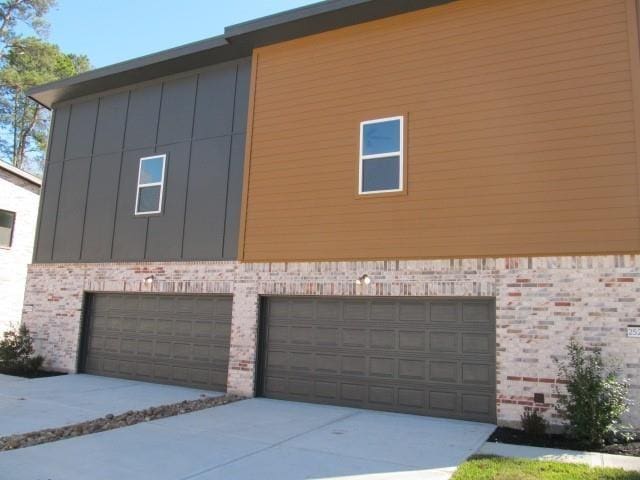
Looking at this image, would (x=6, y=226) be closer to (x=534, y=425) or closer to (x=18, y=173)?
(x=18, y=173)

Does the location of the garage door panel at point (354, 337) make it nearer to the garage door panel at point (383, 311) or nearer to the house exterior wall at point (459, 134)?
the garage door panel at point (383, 311)

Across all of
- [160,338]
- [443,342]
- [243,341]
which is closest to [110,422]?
[243,341]

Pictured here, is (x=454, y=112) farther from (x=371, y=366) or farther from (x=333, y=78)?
(x=371, y=366)

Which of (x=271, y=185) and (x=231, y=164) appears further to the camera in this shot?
(x=231, y=164)

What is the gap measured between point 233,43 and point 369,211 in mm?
4886

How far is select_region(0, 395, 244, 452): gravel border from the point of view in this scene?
682cm

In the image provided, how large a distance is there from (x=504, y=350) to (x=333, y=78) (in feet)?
19.4

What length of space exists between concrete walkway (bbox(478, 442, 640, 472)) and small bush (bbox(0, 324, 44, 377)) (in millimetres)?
10769

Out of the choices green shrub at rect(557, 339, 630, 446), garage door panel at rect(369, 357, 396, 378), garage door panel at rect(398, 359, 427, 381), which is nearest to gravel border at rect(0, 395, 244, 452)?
garage door panel at rect(369, 357, 396, 378)

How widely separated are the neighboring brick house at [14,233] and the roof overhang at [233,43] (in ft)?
14.7

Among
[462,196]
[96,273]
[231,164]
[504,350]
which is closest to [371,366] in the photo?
[504,350]

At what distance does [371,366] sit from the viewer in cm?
951

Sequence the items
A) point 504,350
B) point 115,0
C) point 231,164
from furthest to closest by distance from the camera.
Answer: point 115,0
point 231,164
point 504,350

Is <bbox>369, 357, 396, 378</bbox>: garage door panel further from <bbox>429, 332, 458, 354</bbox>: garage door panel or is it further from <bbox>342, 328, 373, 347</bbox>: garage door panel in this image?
<bbox>429, 332, 458, 354</bbox>: garage door panel
